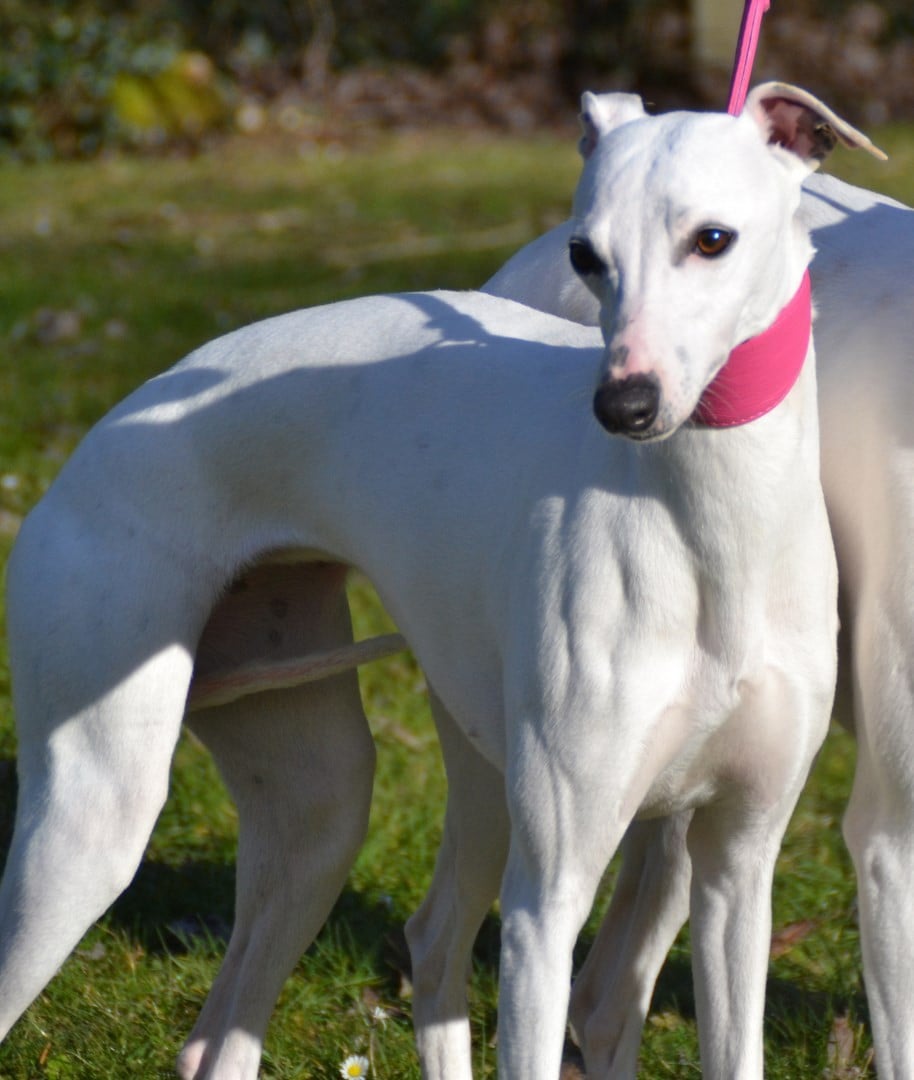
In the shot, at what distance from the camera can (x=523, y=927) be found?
241 centimetres

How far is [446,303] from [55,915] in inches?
46.5

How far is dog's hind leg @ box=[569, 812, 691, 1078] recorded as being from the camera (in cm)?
311

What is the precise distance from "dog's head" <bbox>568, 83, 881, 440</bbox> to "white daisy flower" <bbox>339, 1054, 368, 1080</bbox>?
5.51 feet

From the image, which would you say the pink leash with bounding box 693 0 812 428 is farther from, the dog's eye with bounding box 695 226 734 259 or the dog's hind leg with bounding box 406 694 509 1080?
the dog's hind leg with bounding box 406 694 509 1080

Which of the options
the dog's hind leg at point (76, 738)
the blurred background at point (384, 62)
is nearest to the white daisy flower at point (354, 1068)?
the dog's hind leg at point (76, 738)

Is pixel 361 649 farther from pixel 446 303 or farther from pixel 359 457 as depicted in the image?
pixel 446 303

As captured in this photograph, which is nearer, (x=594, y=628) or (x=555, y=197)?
(x=594, y=628)

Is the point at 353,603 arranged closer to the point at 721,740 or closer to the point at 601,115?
the point at 721,740

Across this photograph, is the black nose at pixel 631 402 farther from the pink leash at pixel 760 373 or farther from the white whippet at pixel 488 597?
the pink leash at pixel 760 373

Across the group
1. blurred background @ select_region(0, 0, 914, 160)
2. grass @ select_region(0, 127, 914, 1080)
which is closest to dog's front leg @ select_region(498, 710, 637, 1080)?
grass @ select_region(0, 127, 914, 1080)

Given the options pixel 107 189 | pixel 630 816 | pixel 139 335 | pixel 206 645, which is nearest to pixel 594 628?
pixel 630 816

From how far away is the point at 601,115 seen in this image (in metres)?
2.34

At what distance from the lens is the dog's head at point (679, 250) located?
2.04 metres

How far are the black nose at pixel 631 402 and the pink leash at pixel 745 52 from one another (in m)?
0.58
